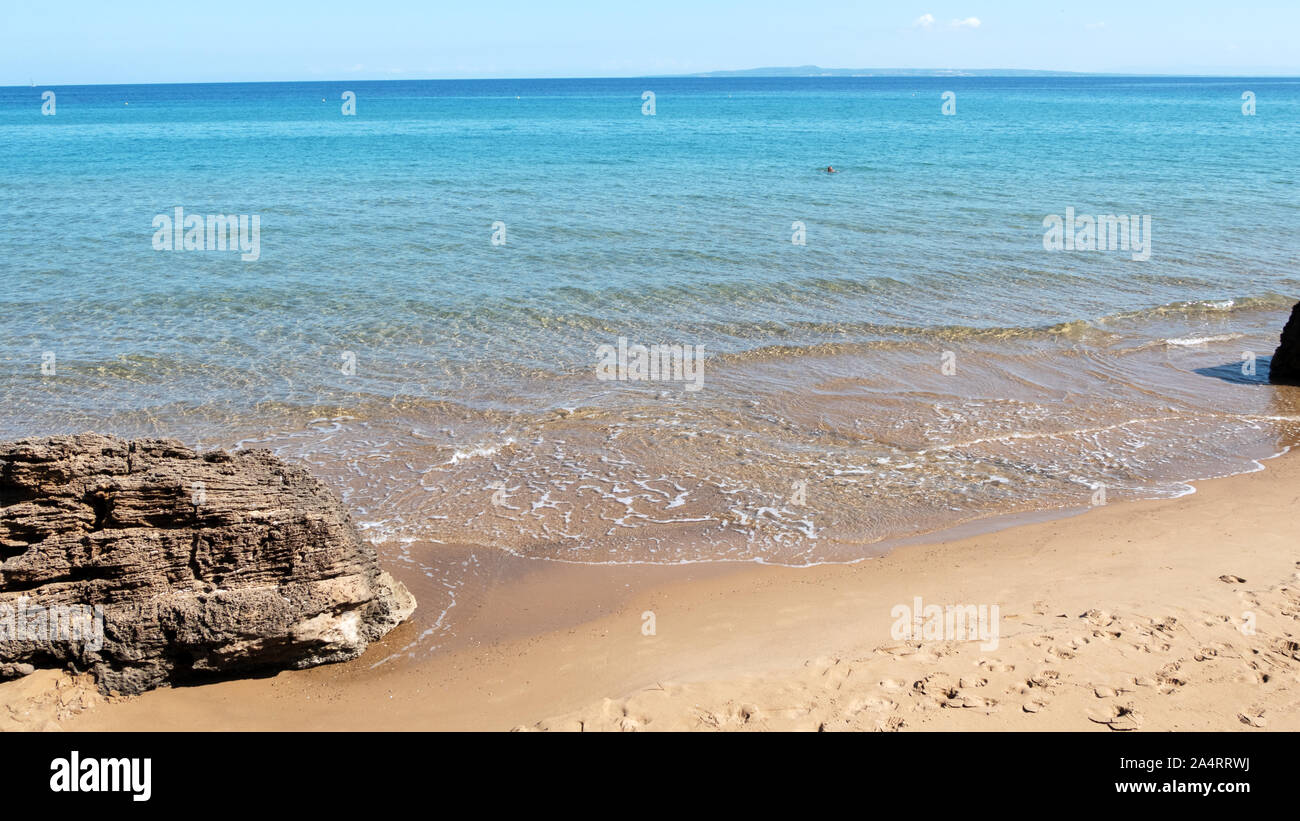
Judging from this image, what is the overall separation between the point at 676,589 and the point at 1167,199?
2752 centimetres

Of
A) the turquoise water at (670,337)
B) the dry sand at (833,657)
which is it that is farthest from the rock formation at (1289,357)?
the dry sand at (833,657)

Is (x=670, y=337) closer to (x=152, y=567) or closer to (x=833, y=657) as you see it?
(x=833, y=657)

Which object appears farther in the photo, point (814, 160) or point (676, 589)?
point (814, 160)

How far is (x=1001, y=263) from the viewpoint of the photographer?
20.4 metres

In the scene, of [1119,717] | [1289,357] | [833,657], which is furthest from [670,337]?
[1119,717]

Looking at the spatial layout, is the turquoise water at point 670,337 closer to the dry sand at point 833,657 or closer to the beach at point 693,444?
the beach at point 693,444

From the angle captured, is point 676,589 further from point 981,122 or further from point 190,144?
point 981,122

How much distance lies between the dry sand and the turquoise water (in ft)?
3.13

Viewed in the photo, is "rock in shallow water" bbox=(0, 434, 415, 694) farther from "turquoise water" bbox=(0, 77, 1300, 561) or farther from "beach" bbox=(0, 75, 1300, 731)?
"turquoise water" bbox=(0, 77, 1300, 561)

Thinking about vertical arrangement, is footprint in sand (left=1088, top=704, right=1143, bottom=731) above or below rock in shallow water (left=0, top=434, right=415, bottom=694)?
below

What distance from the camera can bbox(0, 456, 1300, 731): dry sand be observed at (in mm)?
5719

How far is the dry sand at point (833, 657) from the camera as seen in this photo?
5.72 m

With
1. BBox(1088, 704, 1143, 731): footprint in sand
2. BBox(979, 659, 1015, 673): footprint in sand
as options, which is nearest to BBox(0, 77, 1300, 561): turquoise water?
BBox(979, 659, 1015, 673): footprint in sand

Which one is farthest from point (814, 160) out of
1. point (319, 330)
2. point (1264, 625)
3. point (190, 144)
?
point (1264, 625)
